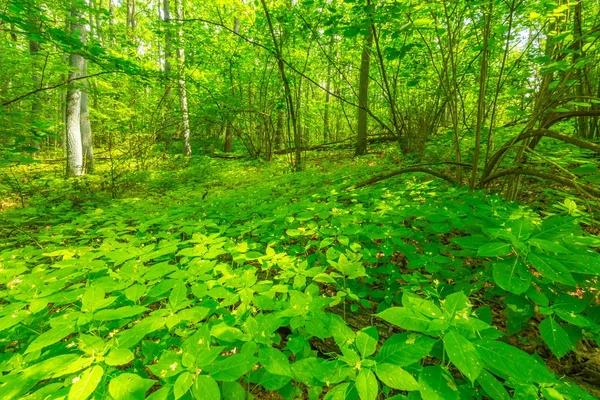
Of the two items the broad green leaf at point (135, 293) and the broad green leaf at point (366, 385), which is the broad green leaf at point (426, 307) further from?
the broad green leaf at point (135, 293)

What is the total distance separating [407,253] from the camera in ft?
6.13

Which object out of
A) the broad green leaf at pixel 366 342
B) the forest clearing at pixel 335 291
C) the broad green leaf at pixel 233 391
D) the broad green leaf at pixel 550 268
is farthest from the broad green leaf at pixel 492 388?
the broad green leaf at pixel 233 391

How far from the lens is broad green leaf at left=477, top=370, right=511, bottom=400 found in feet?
2.48

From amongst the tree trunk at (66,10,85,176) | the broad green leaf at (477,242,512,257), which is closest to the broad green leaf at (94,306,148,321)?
the broad green leaf at (477,242,512,257)

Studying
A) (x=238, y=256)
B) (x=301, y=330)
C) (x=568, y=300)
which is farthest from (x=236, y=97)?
(x=568, y=300)

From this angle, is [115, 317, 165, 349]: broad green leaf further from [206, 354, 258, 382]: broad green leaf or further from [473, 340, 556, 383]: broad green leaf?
[473, 340, 556, 383]: broad green leaf

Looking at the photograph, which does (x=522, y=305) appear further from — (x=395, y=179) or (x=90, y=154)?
(x=90, y=154)

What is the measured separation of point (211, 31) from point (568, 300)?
1024 centimetres

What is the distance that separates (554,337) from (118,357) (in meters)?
1.53

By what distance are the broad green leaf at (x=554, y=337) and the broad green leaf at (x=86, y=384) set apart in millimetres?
1476

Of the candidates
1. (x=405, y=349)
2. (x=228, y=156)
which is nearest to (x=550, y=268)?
(x=405, y=349)

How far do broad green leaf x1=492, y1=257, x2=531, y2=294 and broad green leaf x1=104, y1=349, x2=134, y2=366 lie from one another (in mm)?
1333

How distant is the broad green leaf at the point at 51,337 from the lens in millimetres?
910

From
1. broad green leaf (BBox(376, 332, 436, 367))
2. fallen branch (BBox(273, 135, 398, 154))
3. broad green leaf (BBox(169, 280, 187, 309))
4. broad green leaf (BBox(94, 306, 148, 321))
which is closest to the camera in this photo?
broad green leaf (BBox(376, 332, 436, 367))
